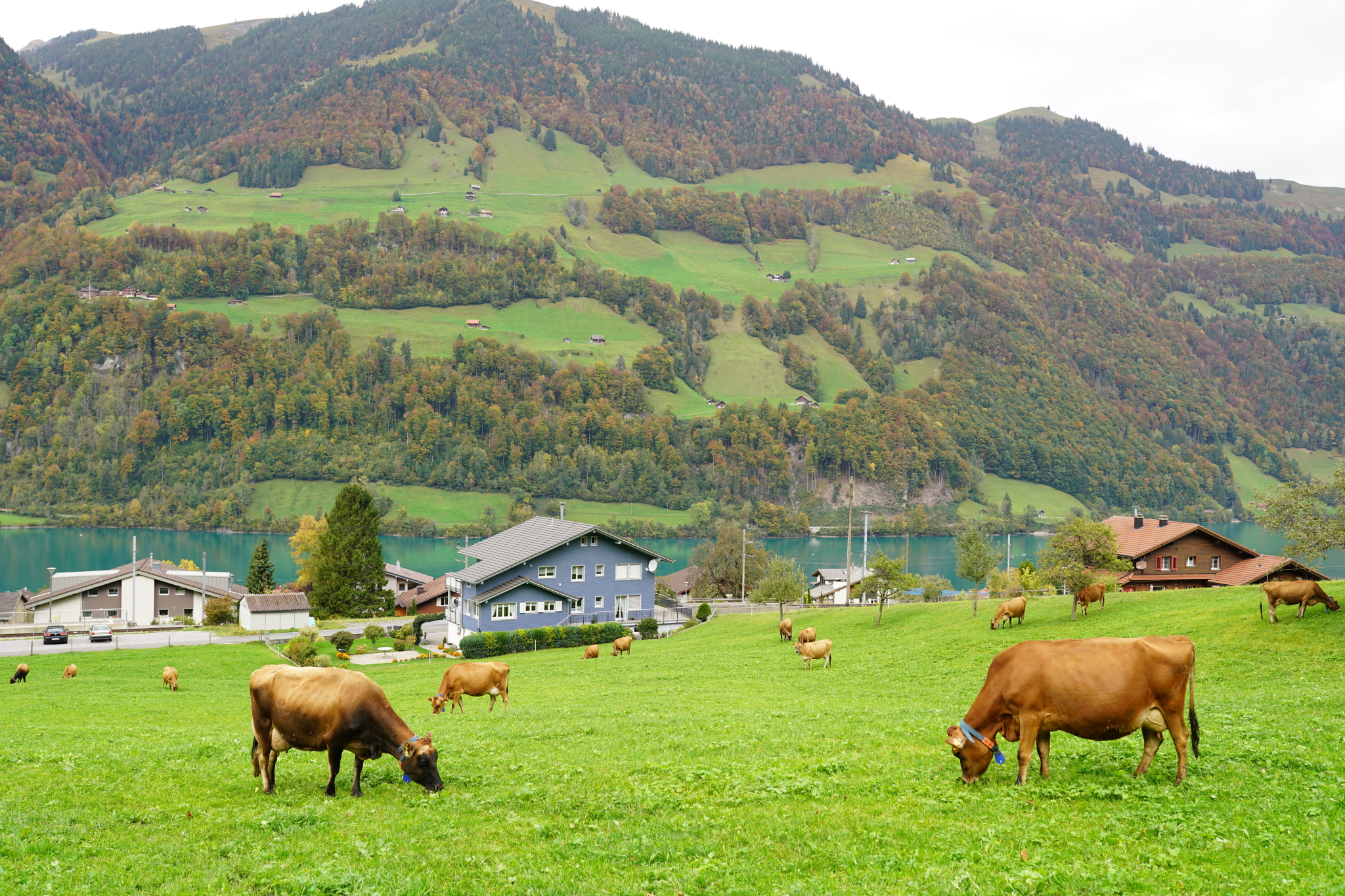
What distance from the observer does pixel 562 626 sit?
5988 centimetres

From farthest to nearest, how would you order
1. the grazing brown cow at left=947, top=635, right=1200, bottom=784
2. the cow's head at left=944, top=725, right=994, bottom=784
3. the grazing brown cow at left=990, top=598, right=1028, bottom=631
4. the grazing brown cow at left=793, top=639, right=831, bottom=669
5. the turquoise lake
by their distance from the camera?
1. the turquoise lake
2. the grazing brown cow at left=990, top=598, right=1028, bottom=631
3. the grazing brown cow at left=793, top=639, right=831, bottom=669
4. the cow's head at left=944, top=725, right=994, bottom=784
5. the grazing brown cow at left=947, top=635, right=1200, bottom=784

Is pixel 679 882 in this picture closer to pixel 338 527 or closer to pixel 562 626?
pixel 562 626

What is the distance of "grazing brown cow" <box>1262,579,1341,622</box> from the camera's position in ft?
92.1

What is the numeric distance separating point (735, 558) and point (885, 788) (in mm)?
86960

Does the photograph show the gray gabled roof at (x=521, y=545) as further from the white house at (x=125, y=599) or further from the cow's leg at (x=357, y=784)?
the cow's leg at (x=357, y=784)

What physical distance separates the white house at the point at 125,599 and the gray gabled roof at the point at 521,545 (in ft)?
94.2

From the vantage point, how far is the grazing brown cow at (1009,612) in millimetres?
36938

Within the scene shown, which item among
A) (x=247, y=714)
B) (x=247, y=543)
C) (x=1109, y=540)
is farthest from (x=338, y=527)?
(x=247, y=543)

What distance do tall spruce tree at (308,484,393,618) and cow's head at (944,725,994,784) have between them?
76722mm

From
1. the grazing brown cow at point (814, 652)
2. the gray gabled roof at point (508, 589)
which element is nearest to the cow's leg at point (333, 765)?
the grazing brown cow at point (814, 652)

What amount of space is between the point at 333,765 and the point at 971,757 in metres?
8.81

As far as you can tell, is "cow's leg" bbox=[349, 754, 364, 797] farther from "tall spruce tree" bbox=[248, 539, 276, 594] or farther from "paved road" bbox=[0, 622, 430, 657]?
"tall spruce tree" bbox=[248, 539, 276, 594]

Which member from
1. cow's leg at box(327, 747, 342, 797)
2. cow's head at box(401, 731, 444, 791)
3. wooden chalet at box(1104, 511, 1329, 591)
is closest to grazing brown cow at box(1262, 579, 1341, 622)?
cow's head at box(401, 731, 444, 791)

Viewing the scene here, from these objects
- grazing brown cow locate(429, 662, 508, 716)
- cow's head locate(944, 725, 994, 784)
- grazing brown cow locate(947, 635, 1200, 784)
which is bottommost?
grazing brown cow locate(429, 662, 508, 716)
